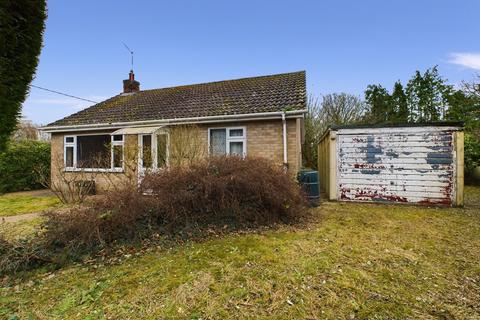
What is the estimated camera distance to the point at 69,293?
359 cm

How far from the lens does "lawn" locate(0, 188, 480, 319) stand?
308 centimetres

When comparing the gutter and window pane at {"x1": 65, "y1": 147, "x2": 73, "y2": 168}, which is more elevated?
the gutter

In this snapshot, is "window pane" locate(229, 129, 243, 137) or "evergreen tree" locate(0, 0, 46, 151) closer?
"evergreen tree" locate(0, 0, 46, 151)

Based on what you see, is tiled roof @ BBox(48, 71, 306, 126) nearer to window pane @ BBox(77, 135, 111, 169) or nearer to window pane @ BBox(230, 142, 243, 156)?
window pane @ BBox(77, 135, 111, 169)

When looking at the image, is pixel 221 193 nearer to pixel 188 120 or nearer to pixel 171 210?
pixel 171 210

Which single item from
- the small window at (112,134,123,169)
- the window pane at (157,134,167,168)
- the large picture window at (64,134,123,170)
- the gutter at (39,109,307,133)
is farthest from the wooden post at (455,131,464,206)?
the large picture window at (64,134,123,170)

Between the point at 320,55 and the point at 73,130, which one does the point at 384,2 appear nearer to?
the point at 320,55

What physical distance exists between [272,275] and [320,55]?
1585cm

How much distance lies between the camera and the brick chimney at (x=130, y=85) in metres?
18.1

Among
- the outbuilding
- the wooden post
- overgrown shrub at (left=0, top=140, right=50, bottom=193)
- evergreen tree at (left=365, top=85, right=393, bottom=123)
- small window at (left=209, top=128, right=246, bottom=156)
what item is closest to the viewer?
the wooden post

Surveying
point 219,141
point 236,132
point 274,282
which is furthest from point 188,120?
point 274,282

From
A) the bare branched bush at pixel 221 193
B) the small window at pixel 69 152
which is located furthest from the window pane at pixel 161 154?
the small window at pixel 69 152

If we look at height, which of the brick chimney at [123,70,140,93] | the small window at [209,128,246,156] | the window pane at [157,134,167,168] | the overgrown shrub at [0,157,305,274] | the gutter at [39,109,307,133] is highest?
the brick chimney at [123,70,140,93]

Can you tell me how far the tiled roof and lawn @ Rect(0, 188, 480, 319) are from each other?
20.2 feet
